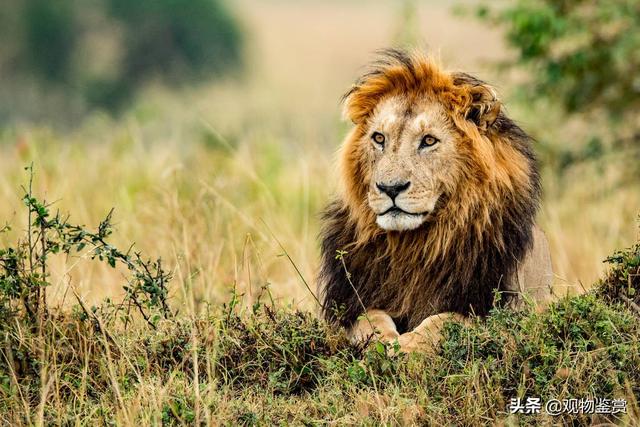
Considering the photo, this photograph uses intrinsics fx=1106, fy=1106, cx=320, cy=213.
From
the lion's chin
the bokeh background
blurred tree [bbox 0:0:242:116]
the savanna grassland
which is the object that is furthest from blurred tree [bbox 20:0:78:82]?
the lion's chin

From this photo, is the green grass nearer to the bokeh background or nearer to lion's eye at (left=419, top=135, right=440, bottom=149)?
the bokeh background

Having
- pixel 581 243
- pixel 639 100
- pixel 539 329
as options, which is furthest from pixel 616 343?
pixel 639 100

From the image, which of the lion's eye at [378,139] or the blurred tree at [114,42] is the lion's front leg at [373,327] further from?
the blurred tree at [114,42]

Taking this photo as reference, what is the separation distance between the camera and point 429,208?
486cm

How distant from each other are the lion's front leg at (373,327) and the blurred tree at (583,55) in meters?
4.29

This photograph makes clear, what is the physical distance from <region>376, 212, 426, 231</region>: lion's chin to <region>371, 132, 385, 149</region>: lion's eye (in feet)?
1.33

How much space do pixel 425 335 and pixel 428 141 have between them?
2.94 feet

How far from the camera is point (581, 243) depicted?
8.95m

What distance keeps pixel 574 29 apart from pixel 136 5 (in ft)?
89.2

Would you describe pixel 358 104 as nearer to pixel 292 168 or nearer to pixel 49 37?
pixel 292 168

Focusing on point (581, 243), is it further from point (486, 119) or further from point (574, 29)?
point (486, 119)

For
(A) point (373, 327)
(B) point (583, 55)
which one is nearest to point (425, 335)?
(A) point (373, 327)

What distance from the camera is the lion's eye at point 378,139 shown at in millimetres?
5105

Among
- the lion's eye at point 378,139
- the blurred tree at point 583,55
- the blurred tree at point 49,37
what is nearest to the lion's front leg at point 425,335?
the lion's eye at point 378,139
